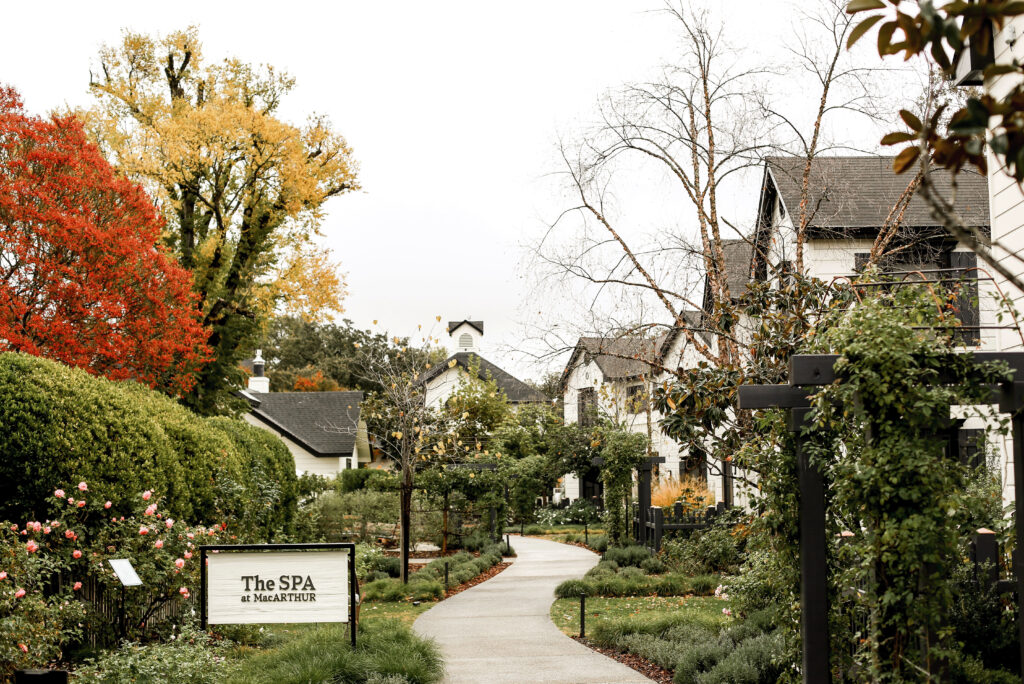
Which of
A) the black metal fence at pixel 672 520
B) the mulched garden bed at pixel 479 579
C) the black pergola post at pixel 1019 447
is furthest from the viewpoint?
the black metal fence at pixel 672 520

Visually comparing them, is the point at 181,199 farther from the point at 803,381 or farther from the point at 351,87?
the point at 803,381

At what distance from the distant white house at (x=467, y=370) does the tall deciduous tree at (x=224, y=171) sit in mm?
16097

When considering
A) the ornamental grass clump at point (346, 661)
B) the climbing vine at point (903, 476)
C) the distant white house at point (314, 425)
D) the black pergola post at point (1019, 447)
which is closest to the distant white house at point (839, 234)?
the ornamental grass clump at point (346, 661)

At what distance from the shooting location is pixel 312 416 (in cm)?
4294

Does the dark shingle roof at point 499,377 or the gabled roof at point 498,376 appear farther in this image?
the dark shingle roof at point 499,377

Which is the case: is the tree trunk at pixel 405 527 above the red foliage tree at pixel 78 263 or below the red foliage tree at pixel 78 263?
below

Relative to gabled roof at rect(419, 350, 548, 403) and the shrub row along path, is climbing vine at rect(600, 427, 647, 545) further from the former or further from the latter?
gabled roof at rect(419, 350, 548, 403)

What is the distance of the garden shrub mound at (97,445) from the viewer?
890 centimetres

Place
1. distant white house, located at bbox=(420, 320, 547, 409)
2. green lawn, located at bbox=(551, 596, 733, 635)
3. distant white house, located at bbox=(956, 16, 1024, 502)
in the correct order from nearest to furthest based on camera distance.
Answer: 1. distant white house, located at bbox=(956, 16, 1024, 502)
2. green lawn, located at bbox=(551, 596, 733, 635)
3. distant white house, located at bbox=(420, 320, 547, 409)

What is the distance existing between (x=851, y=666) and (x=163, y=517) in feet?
25.9

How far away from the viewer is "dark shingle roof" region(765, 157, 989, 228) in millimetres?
14945

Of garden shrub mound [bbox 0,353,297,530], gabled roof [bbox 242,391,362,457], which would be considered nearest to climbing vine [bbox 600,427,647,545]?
garden shrub mound [bbox 0,353,297,530]

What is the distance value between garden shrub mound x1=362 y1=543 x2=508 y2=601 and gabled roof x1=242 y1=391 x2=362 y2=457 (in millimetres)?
21005

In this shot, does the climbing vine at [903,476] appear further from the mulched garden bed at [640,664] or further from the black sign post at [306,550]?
the black sign post at [306,550]
